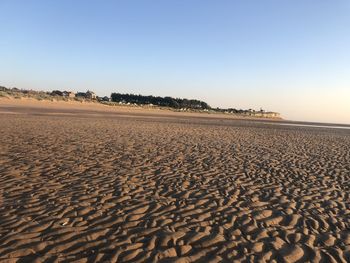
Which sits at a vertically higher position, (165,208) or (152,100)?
(165,208)

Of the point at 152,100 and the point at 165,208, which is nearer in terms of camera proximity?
the point at 165,208

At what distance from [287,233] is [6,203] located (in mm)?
5229

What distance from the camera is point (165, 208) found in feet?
24.5

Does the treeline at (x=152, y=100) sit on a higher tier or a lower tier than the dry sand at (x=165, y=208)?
lower

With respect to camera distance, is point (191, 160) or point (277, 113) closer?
point (191, 160)

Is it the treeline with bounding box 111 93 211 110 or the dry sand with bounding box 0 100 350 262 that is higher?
the dry sand with bounding box 0 100 350 262

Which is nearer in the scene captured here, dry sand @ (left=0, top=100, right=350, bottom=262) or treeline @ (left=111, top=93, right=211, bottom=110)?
dry sand @ (left=0, top=100, right=350, bottom=262)

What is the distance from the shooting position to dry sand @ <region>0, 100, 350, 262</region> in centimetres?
553

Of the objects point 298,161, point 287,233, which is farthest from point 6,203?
point 298,161

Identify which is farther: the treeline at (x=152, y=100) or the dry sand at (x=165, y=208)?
the treeline at (x=152, y=100)

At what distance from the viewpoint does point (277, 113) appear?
153 meters

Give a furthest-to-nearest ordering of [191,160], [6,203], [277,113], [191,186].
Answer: [277,113] → [191,160] → [191,186] → [6,203]

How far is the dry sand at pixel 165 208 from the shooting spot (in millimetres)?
5527

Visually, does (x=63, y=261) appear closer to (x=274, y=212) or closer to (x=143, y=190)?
(x=143, y=190)
